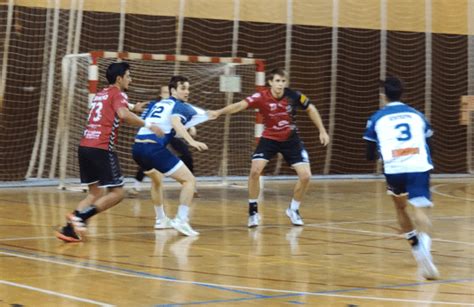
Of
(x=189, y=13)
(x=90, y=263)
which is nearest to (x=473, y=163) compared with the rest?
(x=189, y=13)

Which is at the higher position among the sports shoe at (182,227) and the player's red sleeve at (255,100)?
the player's red sleeve at (255,100)

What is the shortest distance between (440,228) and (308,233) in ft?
6.21

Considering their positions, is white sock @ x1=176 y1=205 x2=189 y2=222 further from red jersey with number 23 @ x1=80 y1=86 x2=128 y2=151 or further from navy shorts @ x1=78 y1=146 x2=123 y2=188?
red jersey with number 23 @ x1=80 y1=86 x2=128 y2=151

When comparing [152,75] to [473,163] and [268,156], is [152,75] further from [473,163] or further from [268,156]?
[473,163]

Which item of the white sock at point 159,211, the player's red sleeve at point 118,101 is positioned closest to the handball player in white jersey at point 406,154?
the player's red sleeve at point 118,101

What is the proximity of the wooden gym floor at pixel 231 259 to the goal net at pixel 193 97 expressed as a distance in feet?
8.58

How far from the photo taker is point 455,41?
890 inches

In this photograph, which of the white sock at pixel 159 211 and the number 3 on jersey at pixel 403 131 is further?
the white sock at pixel 159 211

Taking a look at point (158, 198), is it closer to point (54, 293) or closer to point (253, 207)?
point (253, 207)

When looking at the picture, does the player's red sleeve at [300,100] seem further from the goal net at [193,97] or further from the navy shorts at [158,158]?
the goal net at [193,97]

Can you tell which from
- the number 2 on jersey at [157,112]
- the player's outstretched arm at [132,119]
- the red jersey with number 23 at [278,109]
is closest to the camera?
the player's outstretched arm at [132,119]

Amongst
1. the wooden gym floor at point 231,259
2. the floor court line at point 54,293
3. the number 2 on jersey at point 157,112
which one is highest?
the number 2 on jersey at point 157,112

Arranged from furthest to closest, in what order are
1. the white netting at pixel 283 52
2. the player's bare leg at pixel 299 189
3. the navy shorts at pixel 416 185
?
the white netting at pixel 283 52 → the player's bare leg at pixel 299 189 → the navy shorts at pixel 416 185

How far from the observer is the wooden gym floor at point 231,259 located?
696 cm
